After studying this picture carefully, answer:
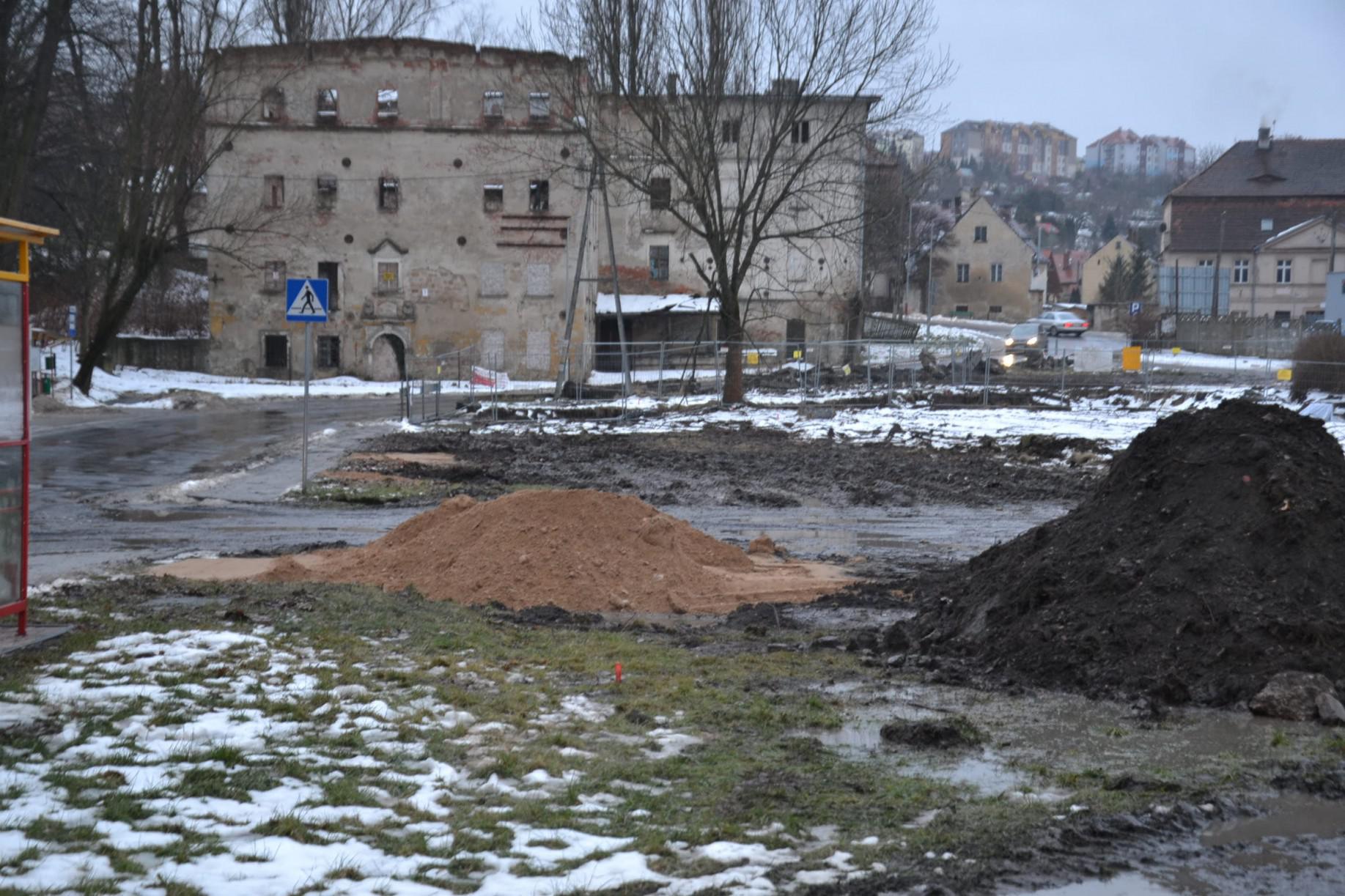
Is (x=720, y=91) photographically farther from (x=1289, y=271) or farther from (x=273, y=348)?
(x=1289, y=271)

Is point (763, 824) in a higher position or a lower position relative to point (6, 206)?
lower

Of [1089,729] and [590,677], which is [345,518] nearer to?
[590,677]

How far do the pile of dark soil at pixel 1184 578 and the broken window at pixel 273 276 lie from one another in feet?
183

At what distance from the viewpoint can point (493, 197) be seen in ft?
205

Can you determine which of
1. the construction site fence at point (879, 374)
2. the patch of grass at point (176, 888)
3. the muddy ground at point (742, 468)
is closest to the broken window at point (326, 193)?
the construction site fence at point (879, 374)

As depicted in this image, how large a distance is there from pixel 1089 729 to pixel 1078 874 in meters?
2.58

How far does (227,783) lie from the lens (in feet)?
19.4

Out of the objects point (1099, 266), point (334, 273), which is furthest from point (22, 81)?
point (1099, 266)

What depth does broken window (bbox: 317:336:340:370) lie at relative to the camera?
207 feet

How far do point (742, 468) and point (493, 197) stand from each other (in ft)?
132

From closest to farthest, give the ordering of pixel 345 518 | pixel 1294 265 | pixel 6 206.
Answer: pixel 345 518
pixel 6 206
pixel 1294 265

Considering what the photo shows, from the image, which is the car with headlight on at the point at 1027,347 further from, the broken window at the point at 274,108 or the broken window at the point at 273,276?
the broken window at the point at 274,108

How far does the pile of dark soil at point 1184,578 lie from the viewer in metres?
8.83

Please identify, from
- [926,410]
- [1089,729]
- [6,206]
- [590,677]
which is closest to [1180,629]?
[1089,729]
